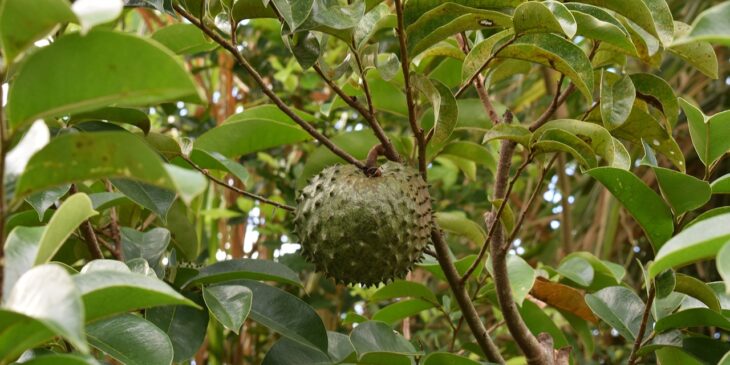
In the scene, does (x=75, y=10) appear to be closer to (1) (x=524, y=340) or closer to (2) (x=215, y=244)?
(1) (x=524, y=340)

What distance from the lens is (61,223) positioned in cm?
80

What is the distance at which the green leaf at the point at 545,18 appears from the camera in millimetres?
1143

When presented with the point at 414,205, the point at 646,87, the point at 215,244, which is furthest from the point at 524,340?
the point at 215,244

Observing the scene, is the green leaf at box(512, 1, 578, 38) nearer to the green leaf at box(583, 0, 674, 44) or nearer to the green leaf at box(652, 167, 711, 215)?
the green leaf at box(583, 0, 674, 44)

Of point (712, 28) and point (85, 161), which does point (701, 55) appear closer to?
point (712, 28)

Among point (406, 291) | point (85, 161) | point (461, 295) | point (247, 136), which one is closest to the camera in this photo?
point (85, 161)

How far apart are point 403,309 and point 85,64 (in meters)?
1.15

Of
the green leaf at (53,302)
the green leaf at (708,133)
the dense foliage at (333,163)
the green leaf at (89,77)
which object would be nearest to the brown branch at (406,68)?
the dense foliage at (333,163)

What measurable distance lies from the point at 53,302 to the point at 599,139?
87cm

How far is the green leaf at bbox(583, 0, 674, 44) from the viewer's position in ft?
4.01

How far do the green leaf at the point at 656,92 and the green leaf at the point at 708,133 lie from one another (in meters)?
0.19

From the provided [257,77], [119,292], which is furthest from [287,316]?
[119,292]

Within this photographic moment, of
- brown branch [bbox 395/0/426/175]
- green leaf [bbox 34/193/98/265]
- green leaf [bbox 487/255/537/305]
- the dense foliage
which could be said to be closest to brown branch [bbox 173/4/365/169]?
the dense foliage

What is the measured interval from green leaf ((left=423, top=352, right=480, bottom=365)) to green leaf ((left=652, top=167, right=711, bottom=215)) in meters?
0.34
